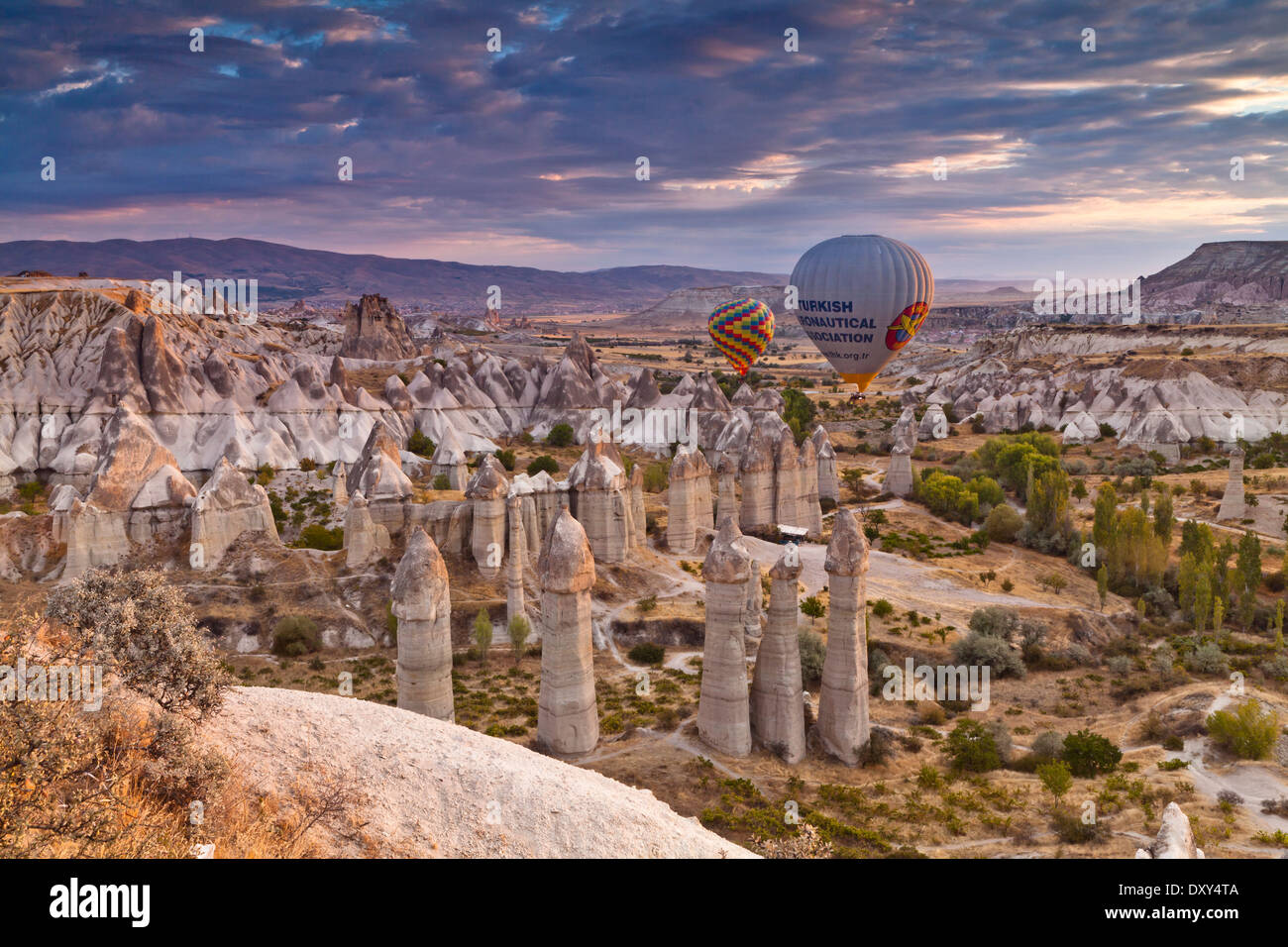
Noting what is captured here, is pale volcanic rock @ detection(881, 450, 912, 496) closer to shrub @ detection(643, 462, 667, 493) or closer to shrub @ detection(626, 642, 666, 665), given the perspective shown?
shrub @ detection(643, 462, 667, 493)

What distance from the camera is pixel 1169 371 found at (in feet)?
236

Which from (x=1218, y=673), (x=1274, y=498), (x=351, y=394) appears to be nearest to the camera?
(x=1218, y=673)

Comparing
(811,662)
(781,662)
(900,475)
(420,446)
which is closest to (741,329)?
(900,475)

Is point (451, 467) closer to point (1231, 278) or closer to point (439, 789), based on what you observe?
point (439, 789)

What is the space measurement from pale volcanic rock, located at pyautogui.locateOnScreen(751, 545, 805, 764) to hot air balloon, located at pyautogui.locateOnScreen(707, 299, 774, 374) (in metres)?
50.7

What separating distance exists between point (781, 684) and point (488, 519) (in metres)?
13.5

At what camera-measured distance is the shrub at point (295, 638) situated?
27.1 m

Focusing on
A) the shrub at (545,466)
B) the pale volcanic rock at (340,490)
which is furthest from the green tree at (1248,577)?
the pale volcanic rock at (340,490)

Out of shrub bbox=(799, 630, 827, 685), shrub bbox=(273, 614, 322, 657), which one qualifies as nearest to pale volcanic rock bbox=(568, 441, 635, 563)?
shrub bbox=(799, 630, 827, 685)

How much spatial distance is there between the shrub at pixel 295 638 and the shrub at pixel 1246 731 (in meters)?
25.1
